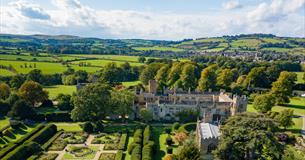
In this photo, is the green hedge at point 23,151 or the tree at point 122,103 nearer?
A: the green hedge at point 23,151

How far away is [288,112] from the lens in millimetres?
52594

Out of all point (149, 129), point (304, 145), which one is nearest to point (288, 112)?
point (304, 145)

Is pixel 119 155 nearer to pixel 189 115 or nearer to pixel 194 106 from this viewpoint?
pixel 189 115

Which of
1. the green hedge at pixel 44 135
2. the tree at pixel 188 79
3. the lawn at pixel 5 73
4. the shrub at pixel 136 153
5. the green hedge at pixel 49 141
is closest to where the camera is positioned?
the shrub at pixel 136 153

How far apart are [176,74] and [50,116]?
44.4m

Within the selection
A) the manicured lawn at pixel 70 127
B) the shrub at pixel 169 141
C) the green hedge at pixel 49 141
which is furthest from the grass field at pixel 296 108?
the green hedge at pixel 49 141

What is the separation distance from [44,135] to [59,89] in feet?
162

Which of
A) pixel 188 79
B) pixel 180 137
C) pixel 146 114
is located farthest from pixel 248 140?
pixel 188 79

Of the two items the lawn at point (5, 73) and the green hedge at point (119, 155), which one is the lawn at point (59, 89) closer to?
the lawn at point (5, 73)

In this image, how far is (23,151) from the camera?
4222cm

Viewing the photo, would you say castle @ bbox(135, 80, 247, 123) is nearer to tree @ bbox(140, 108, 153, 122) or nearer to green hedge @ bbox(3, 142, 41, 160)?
tree @ bbox(140, 108, 153, 122)

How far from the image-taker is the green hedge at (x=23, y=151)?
40.2 meters

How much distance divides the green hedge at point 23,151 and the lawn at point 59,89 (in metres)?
41.4

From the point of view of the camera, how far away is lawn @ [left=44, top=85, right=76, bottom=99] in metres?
89.5
